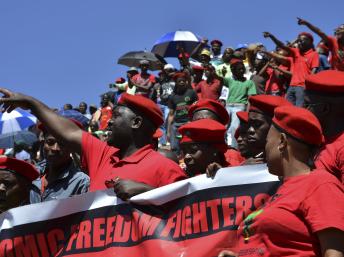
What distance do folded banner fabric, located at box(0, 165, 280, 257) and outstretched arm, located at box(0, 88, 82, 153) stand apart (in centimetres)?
64

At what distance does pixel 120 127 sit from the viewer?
21.0 ft

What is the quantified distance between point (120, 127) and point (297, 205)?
262 cm

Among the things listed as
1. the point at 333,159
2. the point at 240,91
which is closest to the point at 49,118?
the point at 333,159

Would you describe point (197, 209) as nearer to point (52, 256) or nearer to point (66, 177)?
point (52, 256)

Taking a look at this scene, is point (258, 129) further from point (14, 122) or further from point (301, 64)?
point (14, 122)

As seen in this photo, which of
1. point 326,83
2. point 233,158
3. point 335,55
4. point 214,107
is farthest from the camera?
point 335,55

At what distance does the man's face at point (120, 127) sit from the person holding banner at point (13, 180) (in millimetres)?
679

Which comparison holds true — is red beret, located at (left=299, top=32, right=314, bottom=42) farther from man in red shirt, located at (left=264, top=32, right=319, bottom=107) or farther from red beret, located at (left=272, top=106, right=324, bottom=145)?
red beret, located at (left=272, top=106, right=324, bottom=145)

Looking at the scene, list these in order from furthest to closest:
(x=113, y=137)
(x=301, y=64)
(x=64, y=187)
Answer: (x=301, y=64) < (x=64, y=187) < (x=113, y=137)

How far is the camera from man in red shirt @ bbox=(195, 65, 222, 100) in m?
15.2

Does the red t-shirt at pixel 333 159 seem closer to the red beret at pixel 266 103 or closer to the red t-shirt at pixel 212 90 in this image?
the red beret at pixel 266 103

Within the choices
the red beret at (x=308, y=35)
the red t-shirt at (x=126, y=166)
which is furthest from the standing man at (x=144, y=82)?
the red t-shirt at (x=126, y=166)

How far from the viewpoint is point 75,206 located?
19.4 feet

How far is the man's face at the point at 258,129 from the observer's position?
5938mm
